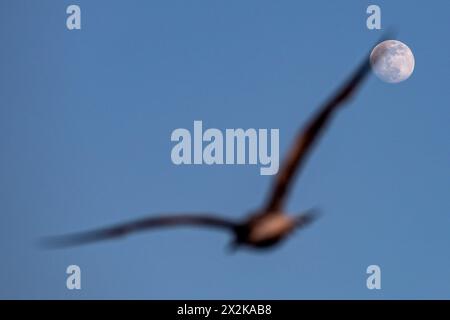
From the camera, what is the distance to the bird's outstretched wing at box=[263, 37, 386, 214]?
1112 cm

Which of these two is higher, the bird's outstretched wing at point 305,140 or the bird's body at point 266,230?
the bird's outstretched wing at point 305,140

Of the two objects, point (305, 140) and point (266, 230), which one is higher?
point (305, 140)

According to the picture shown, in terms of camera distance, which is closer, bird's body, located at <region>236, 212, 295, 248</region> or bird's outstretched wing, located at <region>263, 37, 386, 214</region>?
bird's outstretched wing, located at <region>263, 37, 386, 214</region>

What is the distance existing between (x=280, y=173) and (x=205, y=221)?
37.5 inches

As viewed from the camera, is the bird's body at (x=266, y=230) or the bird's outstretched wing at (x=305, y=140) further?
the bird's body at (x=266, y=230)

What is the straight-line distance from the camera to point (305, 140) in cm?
1162

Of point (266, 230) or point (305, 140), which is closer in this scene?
point (305, 140)

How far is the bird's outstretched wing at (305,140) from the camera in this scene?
11117 millimetres

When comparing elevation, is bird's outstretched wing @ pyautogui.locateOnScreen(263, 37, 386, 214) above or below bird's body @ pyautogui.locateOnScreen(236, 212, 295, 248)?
above

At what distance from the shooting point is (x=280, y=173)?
1193 cm

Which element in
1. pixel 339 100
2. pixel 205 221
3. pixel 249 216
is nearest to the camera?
pixel 339 100
